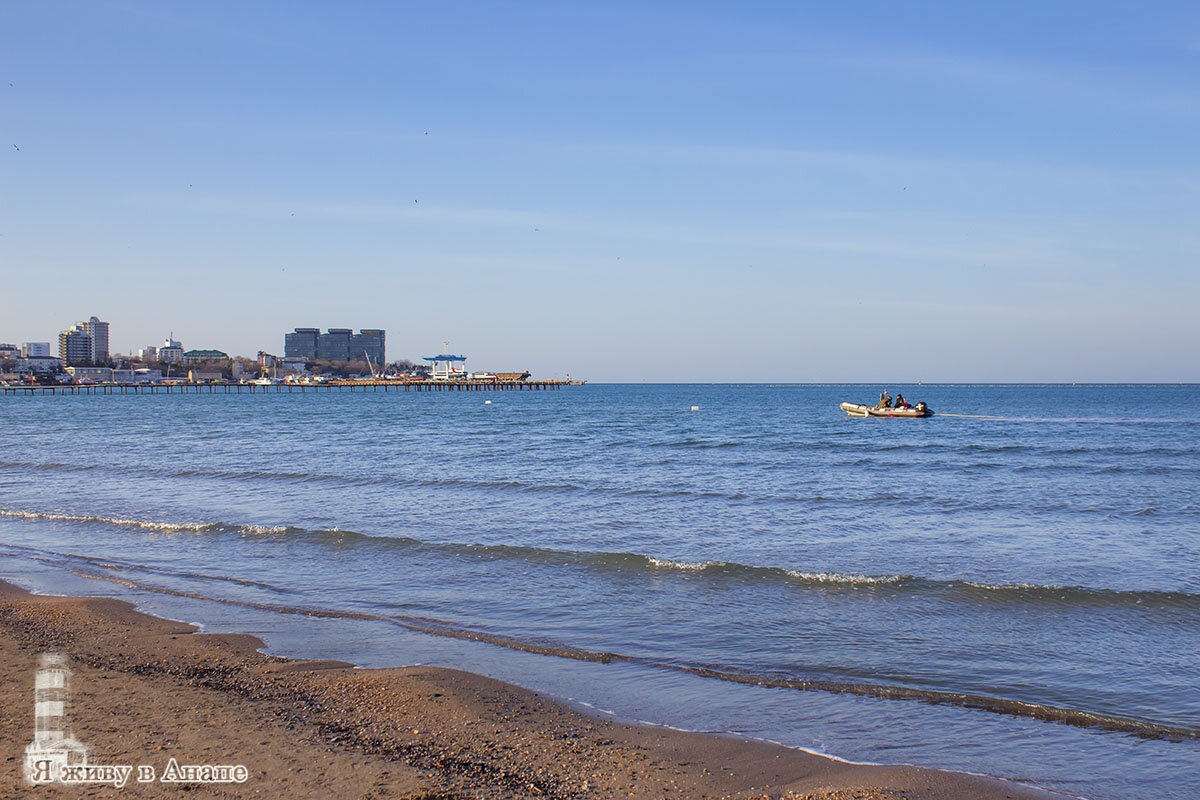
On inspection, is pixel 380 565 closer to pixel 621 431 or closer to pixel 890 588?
pixel 890 588

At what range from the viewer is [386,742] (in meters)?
6.28

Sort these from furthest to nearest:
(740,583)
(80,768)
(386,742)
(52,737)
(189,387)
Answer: (189,387)
(740,583)
(386,742)
(52,737)
(80,768)

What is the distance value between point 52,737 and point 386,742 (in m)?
2.34

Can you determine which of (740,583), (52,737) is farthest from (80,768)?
(740,583)

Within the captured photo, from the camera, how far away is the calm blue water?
7.30 metres

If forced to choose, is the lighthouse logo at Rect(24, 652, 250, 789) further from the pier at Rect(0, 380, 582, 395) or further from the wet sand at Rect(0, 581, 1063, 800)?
the pier at Rect(0, 380, 582, 395)

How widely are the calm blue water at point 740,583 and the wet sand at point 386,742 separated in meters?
0.56

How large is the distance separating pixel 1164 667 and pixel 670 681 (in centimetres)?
491

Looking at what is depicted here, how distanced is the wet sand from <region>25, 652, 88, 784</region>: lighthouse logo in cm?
7

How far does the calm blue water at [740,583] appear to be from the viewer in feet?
24.0

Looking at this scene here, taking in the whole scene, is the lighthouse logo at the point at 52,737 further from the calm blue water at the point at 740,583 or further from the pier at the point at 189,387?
the pier at the point at 189,387

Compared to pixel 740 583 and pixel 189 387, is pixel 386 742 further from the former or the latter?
pixel 189 387

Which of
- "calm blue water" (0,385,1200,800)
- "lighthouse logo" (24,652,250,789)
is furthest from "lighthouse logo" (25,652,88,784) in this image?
"calm blue water" (0,385,1200,800)

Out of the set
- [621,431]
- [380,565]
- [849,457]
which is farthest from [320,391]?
[380,565]
